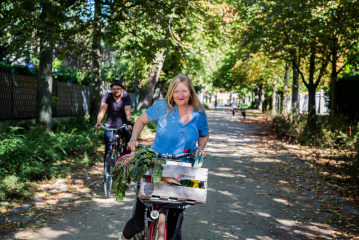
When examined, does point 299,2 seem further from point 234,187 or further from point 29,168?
point 29,168

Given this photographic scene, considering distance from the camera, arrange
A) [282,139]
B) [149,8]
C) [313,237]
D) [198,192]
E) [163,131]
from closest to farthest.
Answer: [198,192] → [163,131] → [313,237] → [149,8] → [282,139]

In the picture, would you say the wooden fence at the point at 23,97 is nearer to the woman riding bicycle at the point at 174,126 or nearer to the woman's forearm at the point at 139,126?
the woman's forearm at the point at 139,126

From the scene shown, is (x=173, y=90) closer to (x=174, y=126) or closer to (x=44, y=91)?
(x=174, y=126)

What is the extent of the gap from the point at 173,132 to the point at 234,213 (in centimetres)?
288

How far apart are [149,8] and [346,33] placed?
265 inches

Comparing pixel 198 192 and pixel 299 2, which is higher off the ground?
pixel 299 2

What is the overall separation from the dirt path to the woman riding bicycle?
54.5 inches

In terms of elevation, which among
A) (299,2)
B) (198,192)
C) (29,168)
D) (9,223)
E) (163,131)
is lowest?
(9,223)

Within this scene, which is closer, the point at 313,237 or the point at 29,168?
the point at 313,237

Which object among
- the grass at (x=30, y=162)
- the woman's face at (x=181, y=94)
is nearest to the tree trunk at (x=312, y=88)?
the grass at (x=30, y=162)

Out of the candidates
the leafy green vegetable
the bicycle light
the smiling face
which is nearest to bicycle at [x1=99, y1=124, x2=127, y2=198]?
the smiling face

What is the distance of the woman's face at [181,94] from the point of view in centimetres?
323

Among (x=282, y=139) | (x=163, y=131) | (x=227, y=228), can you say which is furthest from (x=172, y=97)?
(x=282, y=139)

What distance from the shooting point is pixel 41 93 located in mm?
9805
